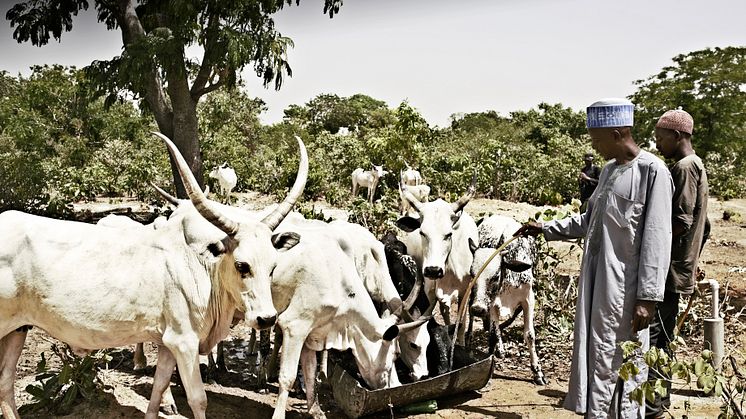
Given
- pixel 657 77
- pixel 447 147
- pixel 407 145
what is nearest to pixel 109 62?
pixel 407 145

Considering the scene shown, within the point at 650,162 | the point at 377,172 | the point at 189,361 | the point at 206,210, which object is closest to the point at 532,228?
the point at 650,162

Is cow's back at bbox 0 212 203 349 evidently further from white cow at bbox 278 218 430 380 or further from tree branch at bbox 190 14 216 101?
tree branch at bbox 190 14 216 101

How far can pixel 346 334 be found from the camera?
4914 mm

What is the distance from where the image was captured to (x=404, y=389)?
4.79 metres

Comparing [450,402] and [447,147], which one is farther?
[447,147]

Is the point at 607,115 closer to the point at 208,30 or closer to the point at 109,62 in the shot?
the point at 208,30

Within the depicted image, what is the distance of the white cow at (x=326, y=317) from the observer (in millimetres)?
4746

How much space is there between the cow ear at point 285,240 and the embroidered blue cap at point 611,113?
1849 mm

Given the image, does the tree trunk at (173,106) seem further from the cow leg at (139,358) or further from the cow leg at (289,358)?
the cow leg at (289,358)

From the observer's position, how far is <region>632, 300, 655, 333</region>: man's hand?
361 centimetres

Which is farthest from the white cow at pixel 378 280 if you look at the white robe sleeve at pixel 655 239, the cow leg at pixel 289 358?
the white robe sleeve at pixel 655 239

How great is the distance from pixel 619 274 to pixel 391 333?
5.53ft

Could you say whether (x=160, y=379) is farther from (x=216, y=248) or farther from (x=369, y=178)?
(x=369, y=178)

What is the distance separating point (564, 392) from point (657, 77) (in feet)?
84.0
